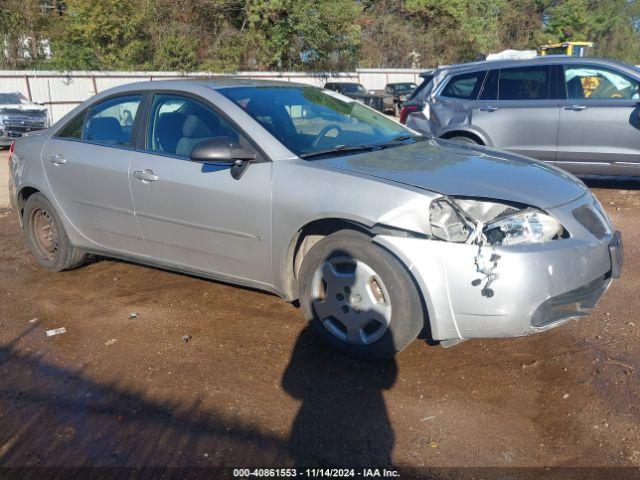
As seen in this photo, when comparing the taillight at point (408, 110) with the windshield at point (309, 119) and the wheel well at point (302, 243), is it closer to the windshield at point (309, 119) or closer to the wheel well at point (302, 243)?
the windshield at point (309, 119)

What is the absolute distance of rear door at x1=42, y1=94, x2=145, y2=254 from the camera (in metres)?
4.68

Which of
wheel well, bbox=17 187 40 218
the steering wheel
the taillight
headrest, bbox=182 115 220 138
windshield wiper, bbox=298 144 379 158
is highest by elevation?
headrest, bbox=182 115 220 138

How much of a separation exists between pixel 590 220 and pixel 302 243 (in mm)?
1697

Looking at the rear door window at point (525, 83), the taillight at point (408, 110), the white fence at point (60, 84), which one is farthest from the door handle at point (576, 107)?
the white fence at point (60, 84)

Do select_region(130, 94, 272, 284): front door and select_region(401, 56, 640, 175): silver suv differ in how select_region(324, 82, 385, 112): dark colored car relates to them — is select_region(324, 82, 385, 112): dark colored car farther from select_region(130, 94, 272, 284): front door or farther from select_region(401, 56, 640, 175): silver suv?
select_region(130, 94, 272, 284): front door

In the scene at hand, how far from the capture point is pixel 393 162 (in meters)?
3.88

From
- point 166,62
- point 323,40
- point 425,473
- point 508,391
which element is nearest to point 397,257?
point 508,391

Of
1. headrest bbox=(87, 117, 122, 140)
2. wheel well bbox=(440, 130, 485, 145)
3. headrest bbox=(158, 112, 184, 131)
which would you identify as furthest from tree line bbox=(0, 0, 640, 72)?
headrest bbox=(158, 112, 184, 131)

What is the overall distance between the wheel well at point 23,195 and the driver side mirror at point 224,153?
231 centimetres

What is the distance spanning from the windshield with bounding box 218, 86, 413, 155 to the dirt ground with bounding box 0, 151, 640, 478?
1.24 meters

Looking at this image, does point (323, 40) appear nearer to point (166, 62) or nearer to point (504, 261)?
point (166, 62)

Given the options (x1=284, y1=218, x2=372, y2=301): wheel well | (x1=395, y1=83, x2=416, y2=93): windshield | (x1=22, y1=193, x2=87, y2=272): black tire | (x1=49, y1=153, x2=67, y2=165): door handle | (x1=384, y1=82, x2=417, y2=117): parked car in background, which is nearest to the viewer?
(x1=284, y1=218, x2=372, y2=301): wheel well

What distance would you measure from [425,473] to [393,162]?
6.21ft

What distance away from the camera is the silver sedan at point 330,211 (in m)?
3.29
